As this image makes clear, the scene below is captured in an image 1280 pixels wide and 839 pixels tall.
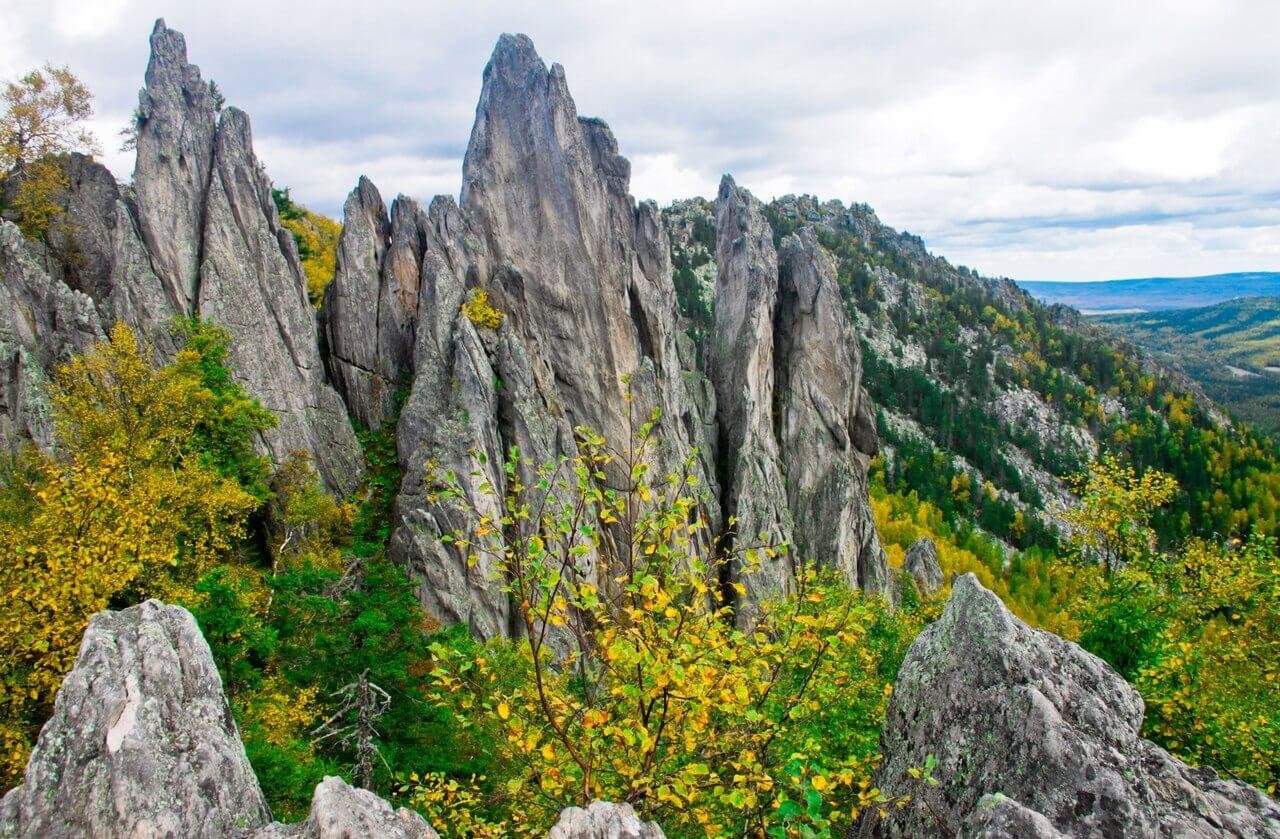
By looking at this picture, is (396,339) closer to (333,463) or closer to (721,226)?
(333,463)

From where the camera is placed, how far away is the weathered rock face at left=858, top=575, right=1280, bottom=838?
8180 millimetres

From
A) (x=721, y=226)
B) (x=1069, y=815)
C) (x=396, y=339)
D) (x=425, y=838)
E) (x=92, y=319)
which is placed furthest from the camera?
(x=721, y=226)

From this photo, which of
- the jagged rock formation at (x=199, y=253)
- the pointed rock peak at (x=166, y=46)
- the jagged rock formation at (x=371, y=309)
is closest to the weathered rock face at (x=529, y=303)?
the jagged rock formation at (x=371, y=309)

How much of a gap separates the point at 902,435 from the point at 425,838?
17262 centimetres

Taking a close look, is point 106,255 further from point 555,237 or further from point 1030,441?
point 1030,441

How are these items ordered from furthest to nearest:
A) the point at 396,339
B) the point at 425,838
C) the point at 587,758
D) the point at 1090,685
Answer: the point at 396,339 → the point at 1090,685 → the point at 587,758 → the point at 425,838

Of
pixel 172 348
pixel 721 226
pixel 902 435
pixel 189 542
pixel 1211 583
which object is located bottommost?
pixel 902 435

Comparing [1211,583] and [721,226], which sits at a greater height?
[721,226]

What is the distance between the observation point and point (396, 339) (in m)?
39.5

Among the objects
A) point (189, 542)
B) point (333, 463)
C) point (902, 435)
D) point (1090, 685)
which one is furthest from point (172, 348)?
point (902, 435)

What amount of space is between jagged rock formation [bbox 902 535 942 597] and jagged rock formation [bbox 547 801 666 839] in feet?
234

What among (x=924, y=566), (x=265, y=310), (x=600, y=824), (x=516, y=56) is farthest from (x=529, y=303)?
(x=924, y=566)

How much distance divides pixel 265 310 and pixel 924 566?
229 ft

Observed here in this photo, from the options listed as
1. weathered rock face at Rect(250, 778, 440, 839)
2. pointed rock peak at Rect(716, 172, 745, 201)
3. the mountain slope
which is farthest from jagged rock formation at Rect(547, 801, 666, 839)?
the mountain slope
